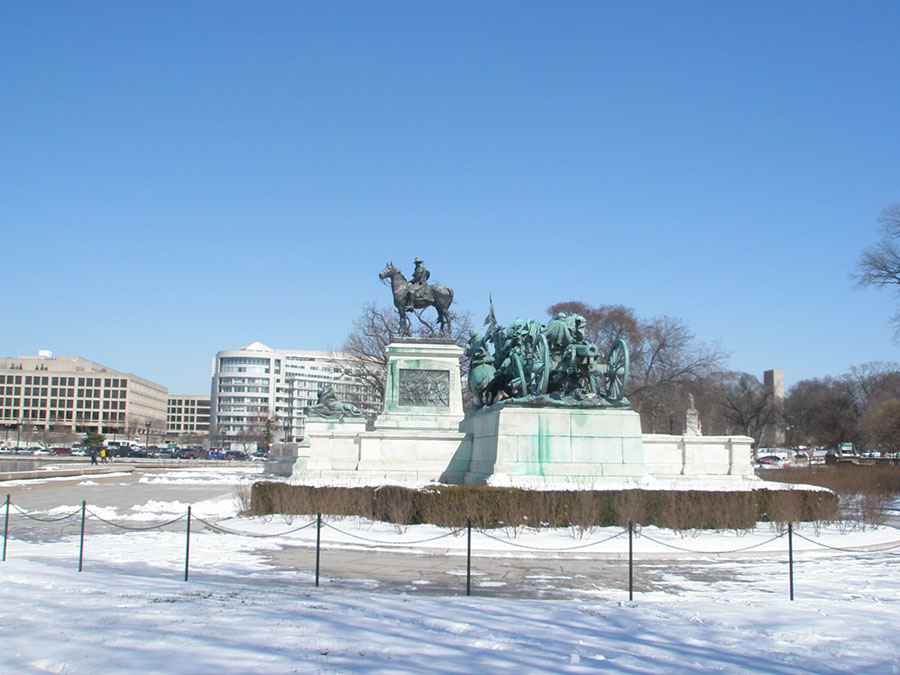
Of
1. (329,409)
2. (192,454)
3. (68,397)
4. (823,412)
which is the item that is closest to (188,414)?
(68,397)

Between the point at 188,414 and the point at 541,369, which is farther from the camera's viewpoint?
the point at 188,414

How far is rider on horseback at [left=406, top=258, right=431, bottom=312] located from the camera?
111 feet

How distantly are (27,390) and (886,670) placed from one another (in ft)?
564

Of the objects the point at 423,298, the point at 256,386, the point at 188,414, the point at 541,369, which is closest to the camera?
the point at 541,369

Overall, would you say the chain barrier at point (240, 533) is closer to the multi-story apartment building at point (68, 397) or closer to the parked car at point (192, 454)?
the parked car at point (192, 454)

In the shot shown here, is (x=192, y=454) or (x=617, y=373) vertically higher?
(x=617, y=373)

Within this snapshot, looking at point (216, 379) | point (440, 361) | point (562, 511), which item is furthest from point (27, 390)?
point (562, 511)

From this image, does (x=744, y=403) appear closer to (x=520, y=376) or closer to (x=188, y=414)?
(x=520, y=376)

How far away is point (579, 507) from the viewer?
690 inches

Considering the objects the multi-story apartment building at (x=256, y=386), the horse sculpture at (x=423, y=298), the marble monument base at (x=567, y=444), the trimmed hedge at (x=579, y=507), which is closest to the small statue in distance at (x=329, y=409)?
the horse sculpture at (x=423, y=298)

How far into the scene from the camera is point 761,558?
14961 mm

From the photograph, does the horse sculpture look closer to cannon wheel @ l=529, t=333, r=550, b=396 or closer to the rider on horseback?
the rider on horseback

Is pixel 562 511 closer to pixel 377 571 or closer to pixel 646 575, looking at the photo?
pixel 646 575

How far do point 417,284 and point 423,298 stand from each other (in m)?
0.70
